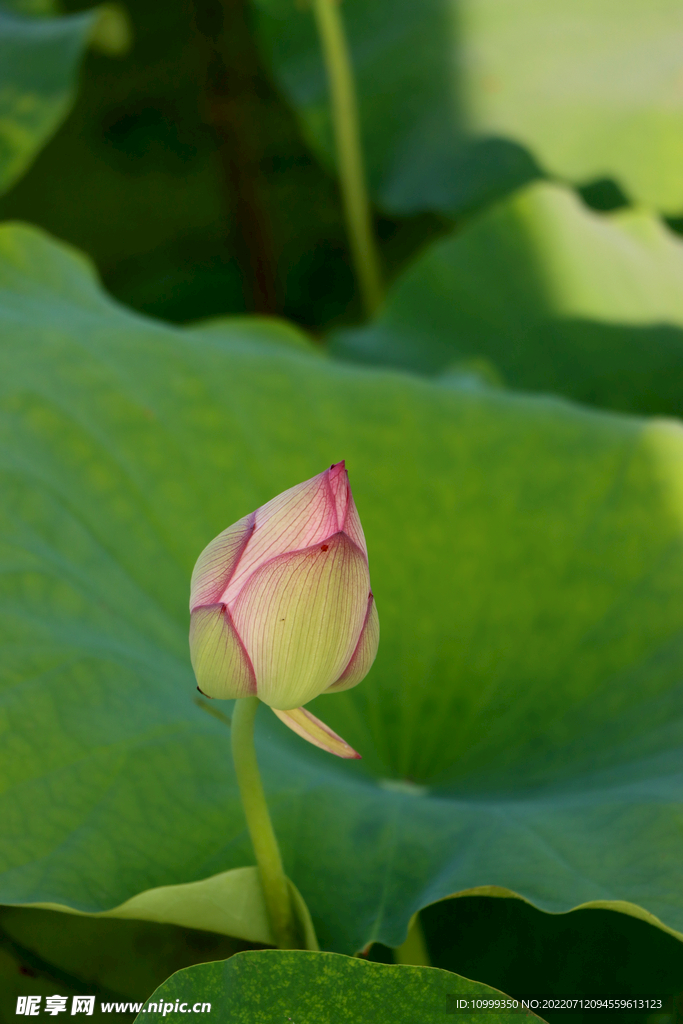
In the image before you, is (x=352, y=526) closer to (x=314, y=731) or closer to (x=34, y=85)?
(x=314, y=731)

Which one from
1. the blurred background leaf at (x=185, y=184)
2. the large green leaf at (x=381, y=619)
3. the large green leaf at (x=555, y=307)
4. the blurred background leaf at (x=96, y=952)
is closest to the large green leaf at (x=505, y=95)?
the large green leaf at (x=555, y=307)

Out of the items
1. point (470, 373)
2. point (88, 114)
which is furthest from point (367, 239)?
point (88, 114)

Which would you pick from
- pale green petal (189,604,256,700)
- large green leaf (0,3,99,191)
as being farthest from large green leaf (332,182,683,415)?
pale green petal (189,604,256,700)

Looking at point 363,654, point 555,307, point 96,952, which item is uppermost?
point 363,654

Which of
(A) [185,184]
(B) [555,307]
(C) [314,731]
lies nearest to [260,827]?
(C) [314,731]

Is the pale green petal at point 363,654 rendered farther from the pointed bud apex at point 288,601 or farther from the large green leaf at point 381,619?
the large green leaf at point 381,619

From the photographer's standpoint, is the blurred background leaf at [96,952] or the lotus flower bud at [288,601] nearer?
the lotus flower bud at [288,601]
